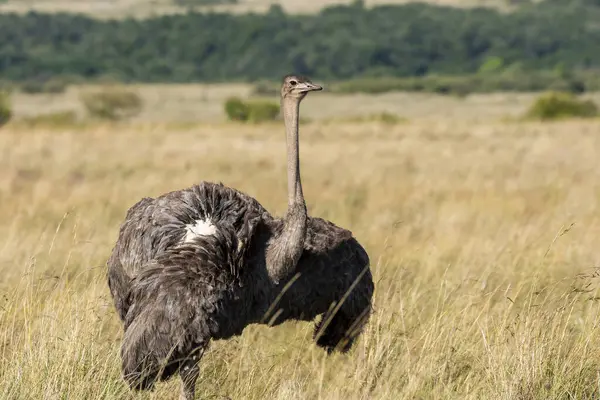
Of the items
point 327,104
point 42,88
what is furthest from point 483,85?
point 42,88

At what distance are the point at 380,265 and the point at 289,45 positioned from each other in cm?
9841

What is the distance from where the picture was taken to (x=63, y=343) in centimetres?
501

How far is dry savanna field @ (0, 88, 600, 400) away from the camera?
510 centimetres

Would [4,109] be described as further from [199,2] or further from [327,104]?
[199,2]

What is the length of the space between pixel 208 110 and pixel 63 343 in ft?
182

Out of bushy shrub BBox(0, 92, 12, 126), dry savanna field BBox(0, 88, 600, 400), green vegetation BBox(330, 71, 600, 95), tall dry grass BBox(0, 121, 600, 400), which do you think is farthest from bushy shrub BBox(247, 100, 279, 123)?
green vegetation BBox(330, 71, 600, 95)

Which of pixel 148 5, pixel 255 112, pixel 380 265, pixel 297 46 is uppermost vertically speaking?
pixel 380 265

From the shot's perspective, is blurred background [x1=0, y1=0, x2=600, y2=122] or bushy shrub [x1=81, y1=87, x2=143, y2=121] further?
blurred background [x1=0, y1=0, x2=600, y2=122]

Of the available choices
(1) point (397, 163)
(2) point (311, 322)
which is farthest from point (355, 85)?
(2) point (311, 322)

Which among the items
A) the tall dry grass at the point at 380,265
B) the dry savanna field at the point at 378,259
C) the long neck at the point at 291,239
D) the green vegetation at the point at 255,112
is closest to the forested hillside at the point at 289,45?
the green vegetation at the point at 255,112

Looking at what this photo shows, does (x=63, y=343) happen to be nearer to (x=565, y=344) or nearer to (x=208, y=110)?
(x=565, y=344)

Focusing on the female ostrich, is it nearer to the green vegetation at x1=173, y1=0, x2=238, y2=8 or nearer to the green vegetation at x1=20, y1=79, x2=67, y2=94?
the green vegetation at x1=20, y1=79, x2=67, y2=94

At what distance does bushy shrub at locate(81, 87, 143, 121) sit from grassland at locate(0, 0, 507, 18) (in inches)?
2958

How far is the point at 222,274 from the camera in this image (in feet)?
16.1
